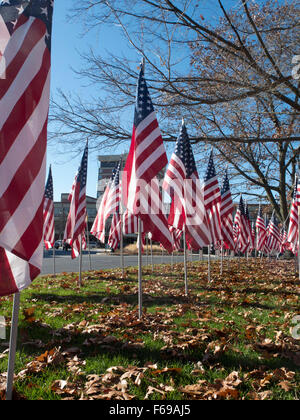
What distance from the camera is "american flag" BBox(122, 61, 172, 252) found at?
559 centimetres

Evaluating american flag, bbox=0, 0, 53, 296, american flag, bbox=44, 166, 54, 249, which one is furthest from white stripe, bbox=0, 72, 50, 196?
american flag, bbox=44, 166, 54, 249

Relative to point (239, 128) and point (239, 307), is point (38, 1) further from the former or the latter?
point (239, 128)

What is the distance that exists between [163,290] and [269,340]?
4.55 metres

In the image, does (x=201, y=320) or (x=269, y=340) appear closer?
(x=269, y=340)

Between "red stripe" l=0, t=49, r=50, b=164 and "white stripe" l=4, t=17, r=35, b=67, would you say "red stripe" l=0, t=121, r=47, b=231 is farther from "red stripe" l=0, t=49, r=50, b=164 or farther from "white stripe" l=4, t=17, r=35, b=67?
"white stripe" l=4, t=17, r=35, b=67

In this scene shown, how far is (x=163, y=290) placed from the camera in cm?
868

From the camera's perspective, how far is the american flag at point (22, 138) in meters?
2.71

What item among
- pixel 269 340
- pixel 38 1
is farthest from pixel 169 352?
pixel 38 1

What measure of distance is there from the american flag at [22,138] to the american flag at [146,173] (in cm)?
274

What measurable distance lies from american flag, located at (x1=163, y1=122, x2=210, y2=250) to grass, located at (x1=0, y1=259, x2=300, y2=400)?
1.72 metres

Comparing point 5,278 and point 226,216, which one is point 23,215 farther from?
point 226,216

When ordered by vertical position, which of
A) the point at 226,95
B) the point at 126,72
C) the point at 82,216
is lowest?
Answer: the point at 82,216

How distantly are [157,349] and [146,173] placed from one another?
2913 millimetres

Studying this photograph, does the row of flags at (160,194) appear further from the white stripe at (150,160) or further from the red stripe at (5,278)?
the red stripe at (5,278)
